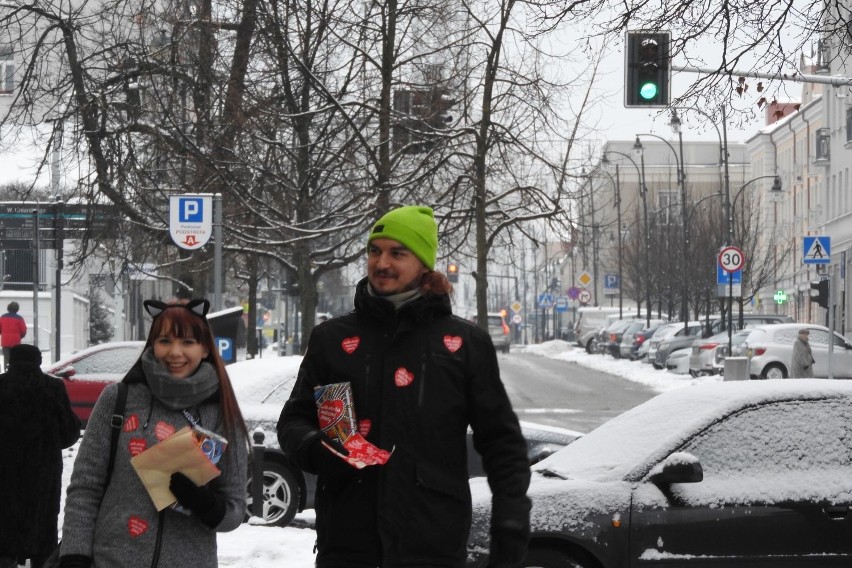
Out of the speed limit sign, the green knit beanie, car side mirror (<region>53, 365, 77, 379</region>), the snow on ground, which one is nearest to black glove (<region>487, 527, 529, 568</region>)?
the green knit beanie

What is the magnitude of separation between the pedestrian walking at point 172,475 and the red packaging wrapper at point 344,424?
40cm

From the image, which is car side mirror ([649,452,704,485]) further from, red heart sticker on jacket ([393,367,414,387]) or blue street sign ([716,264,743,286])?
blue street sign ([716,264,743,286])

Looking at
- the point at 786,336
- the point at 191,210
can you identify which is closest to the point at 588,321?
the point at 786,336

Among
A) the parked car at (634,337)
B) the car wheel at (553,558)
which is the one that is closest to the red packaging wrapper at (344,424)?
the car wheel at (553,558)

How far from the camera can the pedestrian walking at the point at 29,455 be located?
8.01 metres

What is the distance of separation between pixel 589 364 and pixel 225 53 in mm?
37101

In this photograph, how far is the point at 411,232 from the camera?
4336 millimetres

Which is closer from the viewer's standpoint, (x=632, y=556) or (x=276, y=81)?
(x=632, y=556)

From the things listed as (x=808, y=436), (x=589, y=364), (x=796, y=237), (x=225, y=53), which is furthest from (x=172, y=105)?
(x=796, y=237)

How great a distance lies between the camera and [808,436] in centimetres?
777

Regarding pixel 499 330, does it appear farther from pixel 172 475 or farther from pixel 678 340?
pixel 172 475

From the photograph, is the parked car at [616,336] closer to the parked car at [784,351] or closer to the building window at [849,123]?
the building window at [849,123]

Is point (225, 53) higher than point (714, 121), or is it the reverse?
point (225, 53)

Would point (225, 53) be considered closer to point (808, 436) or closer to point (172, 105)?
point (172, 105)
